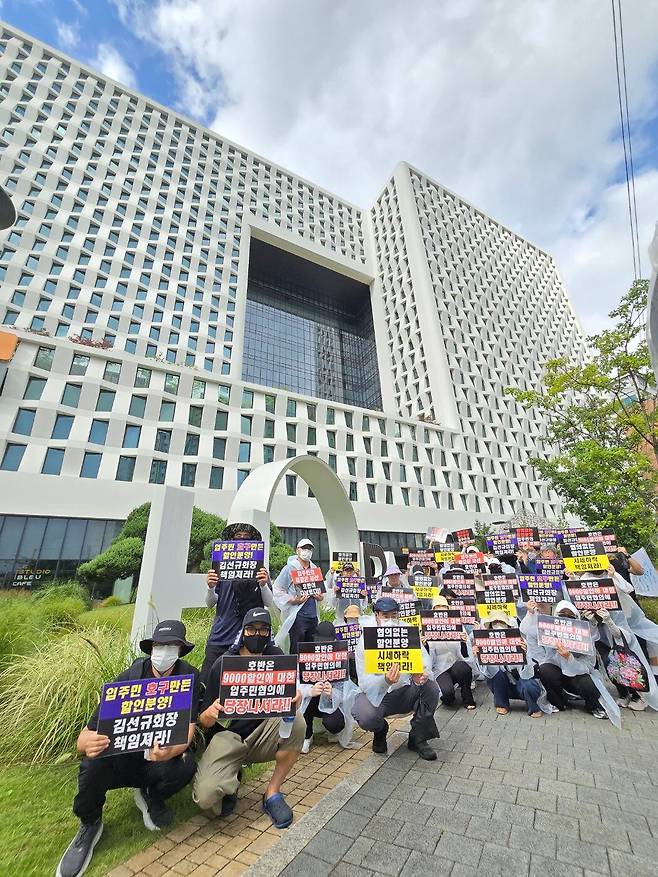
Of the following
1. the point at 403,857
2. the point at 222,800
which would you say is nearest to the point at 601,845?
the point at 403,857

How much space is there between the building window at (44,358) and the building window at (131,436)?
5.47 meters

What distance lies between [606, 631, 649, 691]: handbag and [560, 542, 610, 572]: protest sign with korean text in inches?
81.9

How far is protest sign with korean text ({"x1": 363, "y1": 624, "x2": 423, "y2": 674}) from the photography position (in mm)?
4617

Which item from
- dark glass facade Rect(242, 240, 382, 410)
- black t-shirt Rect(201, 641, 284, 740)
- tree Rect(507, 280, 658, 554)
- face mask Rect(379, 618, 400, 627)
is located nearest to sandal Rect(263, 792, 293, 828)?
black t-shirt Rect(201, 641, 284, 740)

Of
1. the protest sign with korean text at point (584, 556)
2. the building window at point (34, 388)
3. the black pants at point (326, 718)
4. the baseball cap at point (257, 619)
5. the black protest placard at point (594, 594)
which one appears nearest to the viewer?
the baseball cap at point (257, 619)

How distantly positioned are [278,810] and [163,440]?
81.4 ft

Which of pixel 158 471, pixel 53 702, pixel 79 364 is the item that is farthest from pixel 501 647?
pixel 79 364

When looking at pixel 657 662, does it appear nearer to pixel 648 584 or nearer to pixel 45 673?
pixel 648 584

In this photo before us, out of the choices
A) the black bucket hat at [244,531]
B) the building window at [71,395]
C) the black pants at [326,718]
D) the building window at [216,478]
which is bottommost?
the black pants at [326,718]

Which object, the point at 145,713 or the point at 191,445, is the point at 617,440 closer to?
the point at 145,713

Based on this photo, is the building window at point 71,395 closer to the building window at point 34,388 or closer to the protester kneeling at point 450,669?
the building window at point 34,388

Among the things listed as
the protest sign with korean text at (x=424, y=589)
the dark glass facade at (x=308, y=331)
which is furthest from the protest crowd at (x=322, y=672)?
the dark glass facade at (x=308, y=331)

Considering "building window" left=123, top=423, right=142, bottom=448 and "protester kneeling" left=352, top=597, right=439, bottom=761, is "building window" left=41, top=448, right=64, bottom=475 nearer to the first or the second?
"building window" left=123, top=423, right=142, bottom=448

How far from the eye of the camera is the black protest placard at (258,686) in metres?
3.47
